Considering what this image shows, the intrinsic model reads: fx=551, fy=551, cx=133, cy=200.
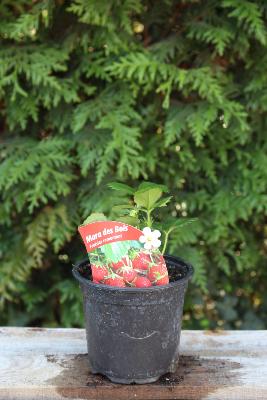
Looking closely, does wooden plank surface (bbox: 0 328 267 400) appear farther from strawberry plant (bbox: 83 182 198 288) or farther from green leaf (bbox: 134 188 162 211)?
green leaf (bbox: 134 188 162 211)

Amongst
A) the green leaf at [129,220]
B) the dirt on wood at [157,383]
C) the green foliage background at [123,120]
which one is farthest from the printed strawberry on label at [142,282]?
the green foliage background at [123,120]

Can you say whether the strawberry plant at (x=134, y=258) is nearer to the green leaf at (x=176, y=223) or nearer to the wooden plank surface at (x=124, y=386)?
the green leaf at (x=176, y=223)

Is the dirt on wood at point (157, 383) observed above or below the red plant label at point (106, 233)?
below

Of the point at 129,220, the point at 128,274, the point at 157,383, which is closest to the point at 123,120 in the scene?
the point at 129,220

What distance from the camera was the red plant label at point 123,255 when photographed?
1284 millimetres

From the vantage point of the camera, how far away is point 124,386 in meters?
1.30

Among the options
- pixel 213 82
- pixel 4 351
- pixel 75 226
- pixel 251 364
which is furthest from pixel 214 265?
pixel 4 351

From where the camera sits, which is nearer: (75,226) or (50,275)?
(75,226)

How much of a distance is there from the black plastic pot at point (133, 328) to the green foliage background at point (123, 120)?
0.73 meters

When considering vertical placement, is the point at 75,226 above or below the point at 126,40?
below

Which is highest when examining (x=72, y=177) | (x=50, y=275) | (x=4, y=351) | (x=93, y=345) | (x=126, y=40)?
(x=126, y=40)

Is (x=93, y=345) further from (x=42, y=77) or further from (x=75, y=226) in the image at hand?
(x=42, y=77)

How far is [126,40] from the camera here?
2039mm

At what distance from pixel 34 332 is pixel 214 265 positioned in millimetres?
1000
